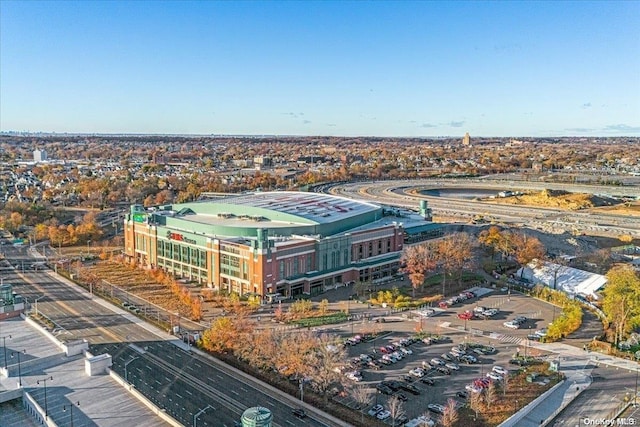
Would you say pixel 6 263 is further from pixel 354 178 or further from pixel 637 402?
pixel 354 178

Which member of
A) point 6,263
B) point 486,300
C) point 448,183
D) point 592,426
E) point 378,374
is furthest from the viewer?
point 448,183

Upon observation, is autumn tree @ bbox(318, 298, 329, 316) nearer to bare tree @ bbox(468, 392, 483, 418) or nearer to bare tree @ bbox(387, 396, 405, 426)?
bare tree @ bbox(387, 396, 405, 426)

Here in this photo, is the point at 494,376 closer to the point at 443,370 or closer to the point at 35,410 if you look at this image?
the point at 443,370

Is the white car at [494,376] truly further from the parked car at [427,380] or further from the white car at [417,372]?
the white car at [417,372]

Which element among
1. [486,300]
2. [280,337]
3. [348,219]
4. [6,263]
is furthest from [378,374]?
[6,263]

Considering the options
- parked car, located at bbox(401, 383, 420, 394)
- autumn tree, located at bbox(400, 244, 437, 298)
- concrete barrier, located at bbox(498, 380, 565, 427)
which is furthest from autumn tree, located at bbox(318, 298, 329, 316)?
concrete barrier, located at bbox(498, 380, 565, 427)

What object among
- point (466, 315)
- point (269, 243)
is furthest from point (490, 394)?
point (269, 243)
